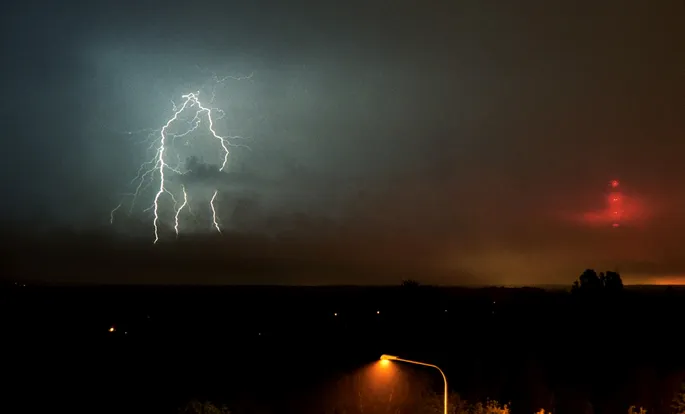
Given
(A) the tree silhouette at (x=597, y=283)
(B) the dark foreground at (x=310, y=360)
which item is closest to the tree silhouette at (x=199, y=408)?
(B) the dark foreground at (x=310, y=360)

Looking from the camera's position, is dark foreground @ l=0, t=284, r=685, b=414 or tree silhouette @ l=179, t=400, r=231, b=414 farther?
dark foreground @ l=0, t=284, r=685, b=414

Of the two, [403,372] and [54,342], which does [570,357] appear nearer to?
[403,372]

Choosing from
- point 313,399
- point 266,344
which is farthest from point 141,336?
point 313,399

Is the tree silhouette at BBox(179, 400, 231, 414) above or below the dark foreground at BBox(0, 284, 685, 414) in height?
below

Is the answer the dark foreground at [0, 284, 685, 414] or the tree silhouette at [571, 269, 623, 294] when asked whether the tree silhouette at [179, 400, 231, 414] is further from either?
the tree silhouette at [571, 269, 623, 294]

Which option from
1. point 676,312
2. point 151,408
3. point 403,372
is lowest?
point 151,408

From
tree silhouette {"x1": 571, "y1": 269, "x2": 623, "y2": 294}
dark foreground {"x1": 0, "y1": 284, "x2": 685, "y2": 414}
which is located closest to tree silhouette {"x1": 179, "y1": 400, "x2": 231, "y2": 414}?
dark foreground {"x1": 0, "y1": 284, "x2": 685, "y2": 414}

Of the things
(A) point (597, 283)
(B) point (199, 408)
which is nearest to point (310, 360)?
(B) point (199, 408)

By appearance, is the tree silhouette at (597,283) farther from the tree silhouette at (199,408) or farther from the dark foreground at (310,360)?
the tree silhouette at (199,408)
